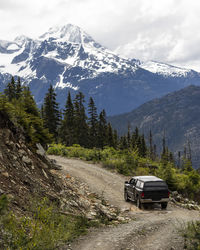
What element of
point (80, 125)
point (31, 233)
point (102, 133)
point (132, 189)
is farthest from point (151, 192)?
point (102, 133)

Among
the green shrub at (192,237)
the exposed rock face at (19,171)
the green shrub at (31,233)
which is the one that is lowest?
the green shrub at (192,237)

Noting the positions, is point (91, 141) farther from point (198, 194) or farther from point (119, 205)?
point (119, 205)

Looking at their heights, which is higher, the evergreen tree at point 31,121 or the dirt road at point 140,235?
the evergreen tree at point 31,121

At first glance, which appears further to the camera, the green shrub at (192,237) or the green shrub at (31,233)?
the green shrub at (192,237)

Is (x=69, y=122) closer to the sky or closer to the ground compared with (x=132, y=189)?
closer to the sky

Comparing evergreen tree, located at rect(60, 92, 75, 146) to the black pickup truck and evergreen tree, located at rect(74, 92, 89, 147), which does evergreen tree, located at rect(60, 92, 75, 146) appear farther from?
the black pickup truck

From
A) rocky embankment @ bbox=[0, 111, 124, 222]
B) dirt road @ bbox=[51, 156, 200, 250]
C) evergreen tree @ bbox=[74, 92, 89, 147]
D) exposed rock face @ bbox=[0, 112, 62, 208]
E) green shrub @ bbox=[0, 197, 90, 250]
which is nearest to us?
green shrub @ bbox=[0, 197, 90, 250]

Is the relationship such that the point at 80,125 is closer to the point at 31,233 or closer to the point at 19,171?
the point at 19,171

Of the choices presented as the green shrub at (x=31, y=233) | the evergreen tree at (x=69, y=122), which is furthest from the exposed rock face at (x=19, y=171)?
the evergreen tree at (x=69, y=122)

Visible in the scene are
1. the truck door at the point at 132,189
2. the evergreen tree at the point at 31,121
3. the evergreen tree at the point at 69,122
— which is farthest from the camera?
the evergreen tree at the point at 69,122

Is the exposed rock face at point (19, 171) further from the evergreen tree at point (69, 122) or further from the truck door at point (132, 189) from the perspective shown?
the evergreen tree at point (69, 122)

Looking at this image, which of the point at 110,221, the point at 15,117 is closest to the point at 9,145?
the point at 15,117

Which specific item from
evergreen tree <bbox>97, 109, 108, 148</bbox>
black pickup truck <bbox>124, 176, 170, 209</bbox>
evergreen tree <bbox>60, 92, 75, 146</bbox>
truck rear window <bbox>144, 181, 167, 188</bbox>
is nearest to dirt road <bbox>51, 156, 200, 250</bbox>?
black pickup truck <bbox>124, 176, 170, 209</bbox>

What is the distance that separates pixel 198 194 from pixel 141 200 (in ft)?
51.6
